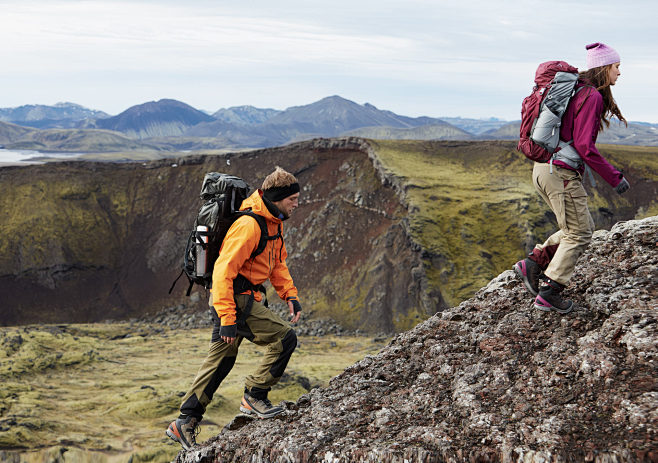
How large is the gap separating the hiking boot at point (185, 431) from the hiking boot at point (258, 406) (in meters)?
0.70

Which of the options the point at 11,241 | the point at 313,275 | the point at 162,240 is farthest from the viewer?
the point at 162,240

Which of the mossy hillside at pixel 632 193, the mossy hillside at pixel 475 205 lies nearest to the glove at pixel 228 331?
the mossy hillside at pixel 475 205

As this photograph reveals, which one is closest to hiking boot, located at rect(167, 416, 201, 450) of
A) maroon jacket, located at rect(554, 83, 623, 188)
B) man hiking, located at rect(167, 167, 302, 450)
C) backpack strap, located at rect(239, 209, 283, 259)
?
man hiking, located at rect(167, 167, 302, 450)

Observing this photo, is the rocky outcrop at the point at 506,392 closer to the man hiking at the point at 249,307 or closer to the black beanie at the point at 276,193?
the man hiking at the point at 249,307

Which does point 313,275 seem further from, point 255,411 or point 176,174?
point 255,411

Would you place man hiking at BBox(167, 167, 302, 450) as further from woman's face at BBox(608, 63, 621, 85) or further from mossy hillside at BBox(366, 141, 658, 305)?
mossy hillside at BBox(366, 141, 658, 305)

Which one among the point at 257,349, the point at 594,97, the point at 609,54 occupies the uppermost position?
the point at 609,54

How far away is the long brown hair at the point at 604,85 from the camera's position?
6148 millimetres

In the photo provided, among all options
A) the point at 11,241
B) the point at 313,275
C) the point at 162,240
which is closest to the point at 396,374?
the point at 313,275

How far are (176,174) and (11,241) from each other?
17290mm

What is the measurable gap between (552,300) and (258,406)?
4366 millimetres

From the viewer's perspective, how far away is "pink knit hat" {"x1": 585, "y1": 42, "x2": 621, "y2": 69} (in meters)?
6.10

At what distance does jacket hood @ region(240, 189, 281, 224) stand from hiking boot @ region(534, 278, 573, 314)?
153 inches

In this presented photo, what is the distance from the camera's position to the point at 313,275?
36.8 meters
